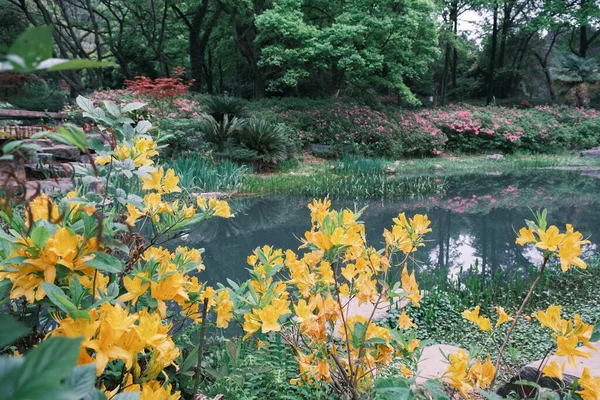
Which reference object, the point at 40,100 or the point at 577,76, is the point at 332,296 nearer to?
the point at 40,100

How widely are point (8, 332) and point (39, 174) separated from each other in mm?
7173

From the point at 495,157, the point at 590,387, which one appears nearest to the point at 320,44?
the point at 495,157

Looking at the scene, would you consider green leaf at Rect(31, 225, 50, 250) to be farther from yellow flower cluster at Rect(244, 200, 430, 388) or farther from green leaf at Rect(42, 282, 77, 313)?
yellow flower cluster at Rect(244, 200, 430, 388)

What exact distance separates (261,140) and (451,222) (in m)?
5.19

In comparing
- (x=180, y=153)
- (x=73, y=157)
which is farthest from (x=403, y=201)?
(x=73, y=157)

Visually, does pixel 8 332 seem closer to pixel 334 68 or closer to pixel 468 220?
pixel 468 220

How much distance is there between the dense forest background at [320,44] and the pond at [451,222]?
18.3 feet

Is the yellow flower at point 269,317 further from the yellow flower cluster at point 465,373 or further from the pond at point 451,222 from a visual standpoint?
the pond at point 451,222

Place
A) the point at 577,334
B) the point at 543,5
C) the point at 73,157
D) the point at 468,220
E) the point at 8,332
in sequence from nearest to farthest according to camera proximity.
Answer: the point at 8,332 < the point at 577,334 < the point at 468,220 < the point at 73,157 < the point at 543,5

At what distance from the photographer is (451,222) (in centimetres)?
634

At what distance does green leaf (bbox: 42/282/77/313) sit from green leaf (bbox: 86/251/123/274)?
79 millimetres

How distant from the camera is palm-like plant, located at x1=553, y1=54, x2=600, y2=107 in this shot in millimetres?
19391

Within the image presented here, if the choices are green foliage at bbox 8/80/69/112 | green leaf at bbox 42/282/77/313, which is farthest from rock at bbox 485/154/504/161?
green leaf at bbox 42/282/77/313

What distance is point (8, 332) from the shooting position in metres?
0.28
